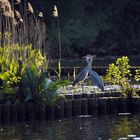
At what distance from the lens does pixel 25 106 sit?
55.0 feet

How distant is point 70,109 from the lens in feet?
56.6

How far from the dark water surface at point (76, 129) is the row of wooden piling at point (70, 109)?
0.34m

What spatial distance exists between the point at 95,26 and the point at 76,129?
1398 inches

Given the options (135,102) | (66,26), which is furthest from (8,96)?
(66,26)

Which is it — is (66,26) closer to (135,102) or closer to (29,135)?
(135,102)

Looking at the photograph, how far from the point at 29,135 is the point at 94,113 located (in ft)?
10.1

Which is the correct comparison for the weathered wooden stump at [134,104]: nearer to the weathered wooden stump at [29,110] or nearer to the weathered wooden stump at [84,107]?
the weathered wooden stump at [84,107]

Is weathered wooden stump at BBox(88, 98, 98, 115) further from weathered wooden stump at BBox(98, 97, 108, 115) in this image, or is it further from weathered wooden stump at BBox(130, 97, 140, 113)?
weathered wooden stump at BBox(130, 97, 140, 113)

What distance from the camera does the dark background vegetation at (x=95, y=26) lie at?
47.1m

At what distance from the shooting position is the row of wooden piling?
16656mm

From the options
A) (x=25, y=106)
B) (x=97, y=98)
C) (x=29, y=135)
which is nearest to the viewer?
(x=29, y=135)

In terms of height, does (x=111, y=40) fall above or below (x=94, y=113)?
above

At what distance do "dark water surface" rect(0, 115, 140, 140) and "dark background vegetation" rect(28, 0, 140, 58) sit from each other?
2680 cm

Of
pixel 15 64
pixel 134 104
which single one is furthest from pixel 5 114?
pixel 134 104
